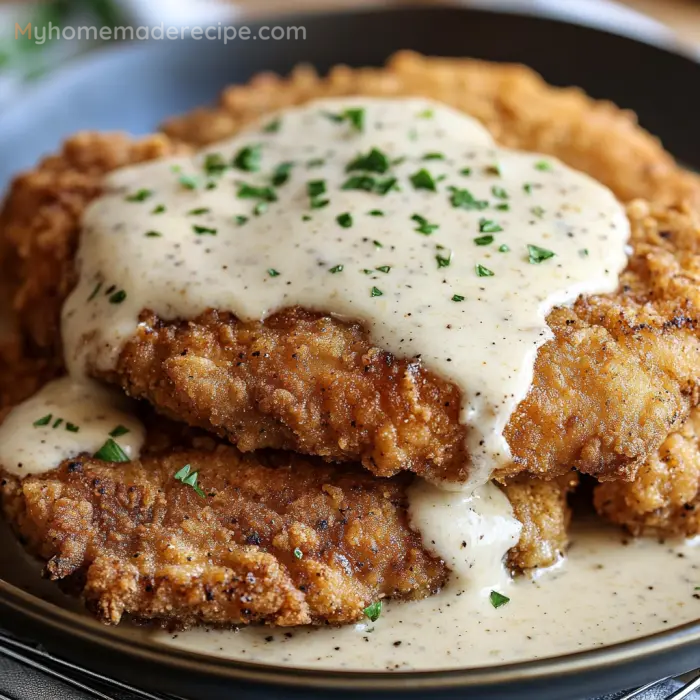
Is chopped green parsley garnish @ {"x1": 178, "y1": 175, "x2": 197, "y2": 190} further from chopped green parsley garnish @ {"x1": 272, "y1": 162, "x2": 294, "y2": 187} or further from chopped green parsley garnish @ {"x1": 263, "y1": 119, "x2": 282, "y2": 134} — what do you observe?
chopped green parsley garnish @ {"x1": 263, "y1": 119, "x2": 282, "y2": 134}

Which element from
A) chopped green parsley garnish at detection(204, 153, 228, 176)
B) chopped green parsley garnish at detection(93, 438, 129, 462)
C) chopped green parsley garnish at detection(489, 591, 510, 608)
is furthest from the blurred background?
chopped green parsley garnish at detection(489, 591, 510, 608)

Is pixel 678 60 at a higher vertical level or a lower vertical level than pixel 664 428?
higher

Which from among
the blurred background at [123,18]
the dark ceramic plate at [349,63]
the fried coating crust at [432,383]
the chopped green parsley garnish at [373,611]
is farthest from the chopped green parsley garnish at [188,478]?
the blurred background at [123,18]

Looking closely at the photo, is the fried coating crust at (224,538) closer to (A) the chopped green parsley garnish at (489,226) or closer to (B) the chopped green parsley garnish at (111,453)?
(B) the chopped green parsley garnish at (111,453)

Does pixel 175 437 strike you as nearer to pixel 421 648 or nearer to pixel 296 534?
pixel 296 534

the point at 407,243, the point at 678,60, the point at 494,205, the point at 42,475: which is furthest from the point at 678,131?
the point at 42,475
